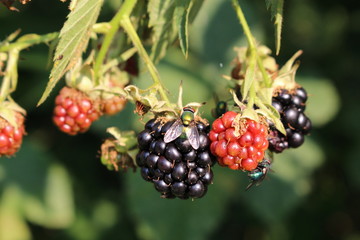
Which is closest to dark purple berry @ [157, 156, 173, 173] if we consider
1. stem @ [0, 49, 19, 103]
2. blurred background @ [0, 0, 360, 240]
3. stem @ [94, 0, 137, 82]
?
stem @ [94, 0, 137, 82]

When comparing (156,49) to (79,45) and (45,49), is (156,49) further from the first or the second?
(45,49)

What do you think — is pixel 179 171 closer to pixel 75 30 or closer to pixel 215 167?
pixel 75 30

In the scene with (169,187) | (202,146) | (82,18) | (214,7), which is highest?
(82,18)

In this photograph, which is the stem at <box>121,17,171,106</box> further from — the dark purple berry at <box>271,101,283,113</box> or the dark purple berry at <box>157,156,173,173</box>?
the dark purple berry at <box>271,101,283,113</box>

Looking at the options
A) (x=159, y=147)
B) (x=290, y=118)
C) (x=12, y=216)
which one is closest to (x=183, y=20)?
(x=159, y=147)

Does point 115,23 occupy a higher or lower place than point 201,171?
higher

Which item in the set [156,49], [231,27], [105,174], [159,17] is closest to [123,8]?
[159,17]
